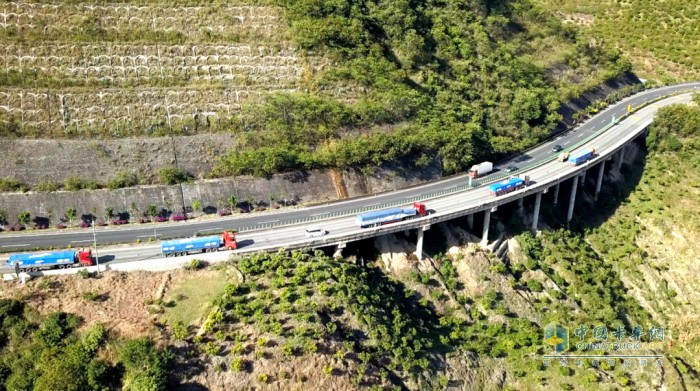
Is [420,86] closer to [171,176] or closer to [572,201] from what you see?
[572,201]

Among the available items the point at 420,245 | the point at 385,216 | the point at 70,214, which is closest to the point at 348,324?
the point at 385,216

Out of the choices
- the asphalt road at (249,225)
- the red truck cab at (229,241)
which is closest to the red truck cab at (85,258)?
the asphalt road at (249,225)

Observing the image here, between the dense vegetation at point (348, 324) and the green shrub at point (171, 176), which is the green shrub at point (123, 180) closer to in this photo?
the green shrub at point (171, 176)

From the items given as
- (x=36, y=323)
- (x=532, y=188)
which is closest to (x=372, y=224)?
(x=532, y=188)

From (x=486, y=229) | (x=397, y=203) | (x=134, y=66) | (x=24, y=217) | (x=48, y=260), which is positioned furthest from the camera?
(x=134, y=66)

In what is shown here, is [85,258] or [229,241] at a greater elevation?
[229,241]

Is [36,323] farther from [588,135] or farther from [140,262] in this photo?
[588,135]
